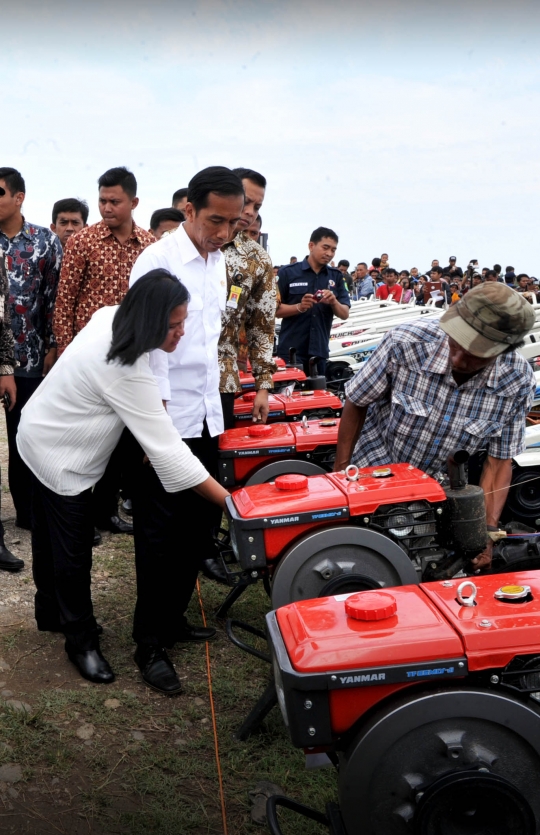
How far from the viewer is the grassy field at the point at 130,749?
7.91 feet

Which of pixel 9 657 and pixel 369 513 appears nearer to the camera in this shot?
pixel 369 513

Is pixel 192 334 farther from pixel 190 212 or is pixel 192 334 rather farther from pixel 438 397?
pixel 438 397

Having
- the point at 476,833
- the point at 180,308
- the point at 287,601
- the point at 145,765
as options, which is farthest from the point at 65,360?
the point at 476,833

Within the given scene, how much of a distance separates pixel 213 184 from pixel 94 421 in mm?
968

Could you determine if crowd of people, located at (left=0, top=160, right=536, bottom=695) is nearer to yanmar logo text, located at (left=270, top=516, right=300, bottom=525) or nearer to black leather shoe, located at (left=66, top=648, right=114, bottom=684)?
black leather shoe, located at (left=66, top=648, right=114, bottom=684)

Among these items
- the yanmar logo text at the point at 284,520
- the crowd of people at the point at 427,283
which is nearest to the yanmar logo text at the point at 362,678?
the yanmar logo text at the point at 284,520

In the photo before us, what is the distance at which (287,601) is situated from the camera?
8.80 feet

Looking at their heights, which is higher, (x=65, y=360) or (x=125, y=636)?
(x=65, y=360)

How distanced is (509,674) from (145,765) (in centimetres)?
134

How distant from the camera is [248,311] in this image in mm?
4539

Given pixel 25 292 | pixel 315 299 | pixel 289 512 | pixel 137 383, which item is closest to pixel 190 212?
pixel 137 383

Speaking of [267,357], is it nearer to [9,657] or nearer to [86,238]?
[86,238]

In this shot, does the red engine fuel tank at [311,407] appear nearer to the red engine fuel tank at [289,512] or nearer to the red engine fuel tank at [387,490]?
the red engine fuel tank at [387,490]

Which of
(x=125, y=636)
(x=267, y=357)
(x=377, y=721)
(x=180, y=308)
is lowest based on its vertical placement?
(x=125, y=636)
